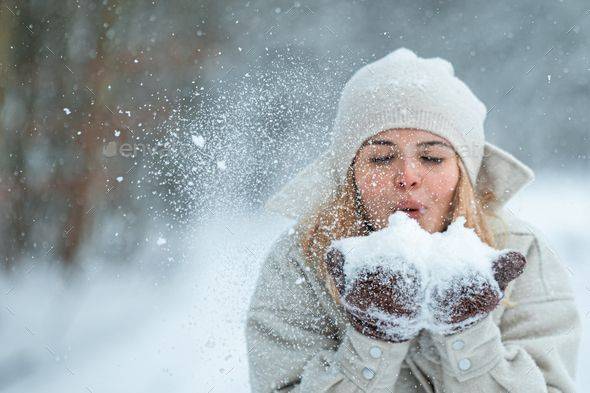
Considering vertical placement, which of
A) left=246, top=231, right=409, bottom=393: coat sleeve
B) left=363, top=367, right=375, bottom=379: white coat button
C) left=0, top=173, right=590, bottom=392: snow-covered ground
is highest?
left=363, top=367, right=375, bottom=379: white coat button

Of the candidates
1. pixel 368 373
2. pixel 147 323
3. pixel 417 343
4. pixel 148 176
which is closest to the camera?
pixel 368 373

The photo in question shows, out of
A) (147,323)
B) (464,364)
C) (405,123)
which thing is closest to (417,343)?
(464,364)

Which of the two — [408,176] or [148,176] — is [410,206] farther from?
[148,176]

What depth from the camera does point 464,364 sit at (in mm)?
995

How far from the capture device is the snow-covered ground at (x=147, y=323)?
2.16 m

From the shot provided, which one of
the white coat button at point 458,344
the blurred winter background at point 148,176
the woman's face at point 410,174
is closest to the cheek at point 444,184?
the woman's face at point 410,174

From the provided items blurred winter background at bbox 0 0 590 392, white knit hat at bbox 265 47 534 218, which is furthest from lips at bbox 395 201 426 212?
blurred winter background at bbox 0 0 590 392

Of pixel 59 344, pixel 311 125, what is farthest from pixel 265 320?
pixel 311 125

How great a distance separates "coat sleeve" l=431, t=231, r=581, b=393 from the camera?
996 millimetres

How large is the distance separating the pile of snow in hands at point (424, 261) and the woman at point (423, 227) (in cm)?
4

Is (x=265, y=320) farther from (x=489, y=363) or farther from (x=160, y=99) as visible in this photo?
(x=160, y=99)

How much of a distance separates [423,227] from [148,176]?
195cm

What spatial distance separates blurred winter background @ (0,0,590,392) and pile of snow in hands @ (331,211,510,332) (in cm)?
91

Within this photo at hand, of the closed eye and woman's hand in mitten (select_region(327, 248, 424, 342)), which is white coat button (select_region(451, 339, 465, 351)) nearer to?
woman's hand in mitten (select_region(327, 248, 424, 342))
